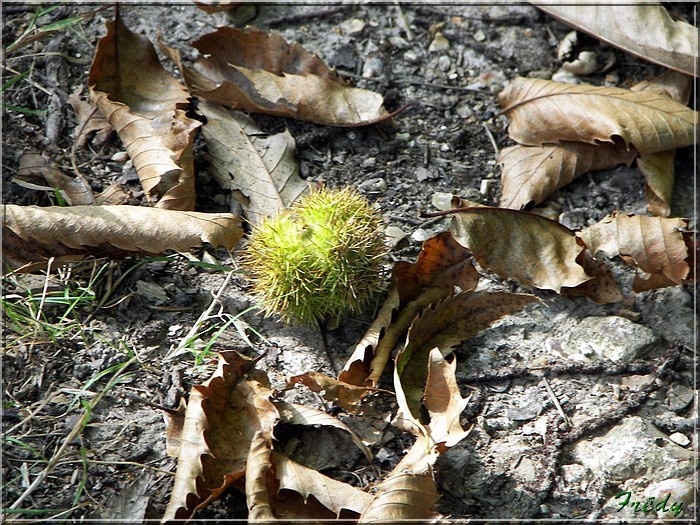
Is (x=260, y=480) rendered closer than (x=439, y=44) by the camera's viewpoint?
Yes

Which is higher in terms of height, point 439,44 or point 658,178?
point 439,44

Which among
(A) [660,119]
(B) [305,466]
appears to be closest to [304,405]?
(B) [305,466]

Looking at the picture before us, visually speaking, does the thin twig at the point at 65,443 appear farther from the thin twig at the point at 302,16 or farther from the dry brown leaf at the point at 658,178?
the dry brown leaf at the point at 658,178

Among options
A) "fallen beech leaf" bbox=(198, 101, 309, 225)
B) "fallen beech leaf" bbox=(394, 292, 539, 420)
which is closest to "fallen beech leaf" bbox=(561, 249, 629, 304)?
"fallen beech leaf" bbox=(394, 292, 539, 420)

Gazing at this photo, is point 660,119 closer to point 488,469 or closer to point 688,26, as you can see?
point 688,26

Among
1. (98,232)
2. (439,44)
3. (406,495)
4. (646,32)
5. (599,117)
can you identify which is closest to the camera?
(406,495)

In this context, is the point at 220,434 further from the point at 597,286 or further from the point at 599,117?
the point at 599,117

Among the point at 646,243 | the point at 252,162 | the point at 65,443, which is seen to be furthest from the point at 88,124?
the point at 646,243
